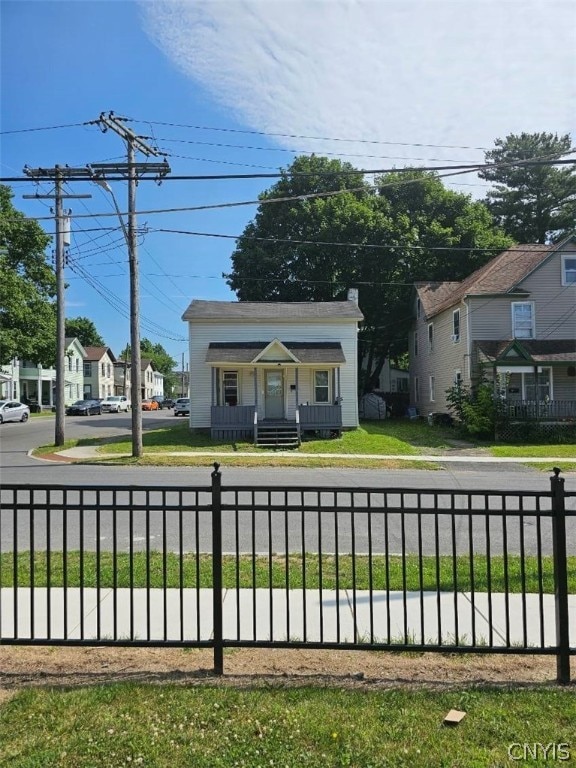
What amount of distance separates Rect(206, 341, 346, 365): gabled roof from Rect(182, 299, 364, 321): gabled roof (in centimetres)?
120

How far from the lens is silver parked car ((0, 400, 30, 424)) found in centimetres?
3697

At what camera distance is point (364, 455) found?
19.2 m

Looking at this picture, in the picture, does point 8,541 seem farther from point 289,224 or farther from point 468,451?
point 289,224

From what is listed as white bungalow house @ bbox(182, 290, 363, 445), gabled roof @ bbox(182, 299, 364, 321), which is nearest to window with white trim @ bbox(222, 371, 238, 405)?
white bungalow house @ bbox(182, 290, 363, 445)

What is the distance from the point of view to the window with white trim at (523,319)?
1054 inches

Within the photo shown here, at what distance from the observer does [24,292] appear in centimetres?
3775

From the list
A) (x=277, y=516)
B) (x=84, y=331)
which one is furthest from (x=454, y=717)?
(x=84, y=331)

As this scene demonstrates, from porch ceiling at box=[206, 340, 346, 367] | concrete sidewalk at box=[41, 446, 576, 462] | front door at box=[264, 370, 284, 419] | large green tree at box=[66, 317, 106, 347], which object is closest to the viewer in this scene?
concrete sidewalk at box=[41, 446, 576, 462]

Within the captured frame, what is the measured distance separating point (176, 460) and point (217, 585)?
14118 millimetres

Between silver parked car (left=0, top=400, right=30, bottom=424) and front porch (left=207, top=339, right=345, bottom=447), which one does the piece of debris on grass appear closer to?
front porch (left=207, top=339, right=345, bottom=447)

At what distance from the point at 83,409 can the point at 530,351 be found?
121 feet

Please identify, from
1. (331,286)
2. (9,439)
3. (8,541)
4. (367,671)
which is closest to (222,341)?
(9,439)

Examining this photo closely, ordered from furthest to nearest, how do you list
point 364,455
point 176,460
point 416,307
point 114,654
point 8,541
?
1. point 416,307
2. point 364,455
3. point 176,460
4. point 8,541
5. point 114,654

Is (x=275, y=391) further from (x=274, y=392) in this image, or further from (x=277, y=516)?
(x=277, y=516)
